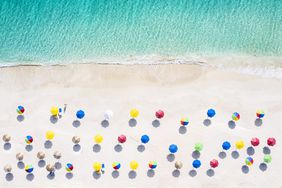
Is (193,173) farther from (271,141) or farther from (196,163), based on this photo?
(271,141)

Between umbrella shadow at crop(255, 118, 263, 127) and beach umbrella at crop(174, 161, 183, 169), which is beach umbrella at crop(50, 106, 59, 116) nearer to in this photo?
beach umbrella at crop(174, 161, 183, 169)

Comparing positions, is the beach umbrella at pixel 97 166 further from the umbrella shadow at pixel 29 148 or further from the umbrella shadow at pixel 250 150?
the umbrella shadow at pixel 250 150

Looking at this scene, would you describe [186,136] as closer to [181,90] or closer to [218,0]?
[181,90]

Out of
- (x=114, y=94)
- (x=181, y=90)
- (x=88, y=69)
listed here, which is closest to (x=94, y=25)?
(x=88, y=69)

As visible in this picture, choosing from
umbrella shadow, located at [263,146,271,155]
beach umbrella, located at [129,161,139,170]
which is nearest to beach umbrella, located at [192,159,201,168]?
beach umbrella, located at [129,161,139,170]

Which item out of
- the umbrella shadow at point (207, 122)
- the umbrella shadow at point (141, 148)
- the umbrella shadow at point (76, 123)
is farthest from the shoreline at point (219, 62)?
the umbrella shadow at point (141, 148)

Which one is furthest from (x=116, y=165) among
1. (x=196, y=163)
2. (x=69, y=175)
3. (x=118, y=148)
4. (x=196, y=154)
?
(x=196, y=154)
